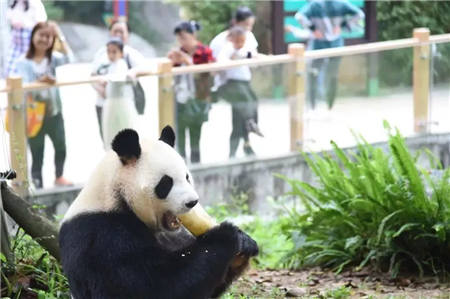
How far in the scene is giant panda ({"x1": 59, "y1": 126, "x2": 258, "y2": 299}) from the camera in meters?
4.49

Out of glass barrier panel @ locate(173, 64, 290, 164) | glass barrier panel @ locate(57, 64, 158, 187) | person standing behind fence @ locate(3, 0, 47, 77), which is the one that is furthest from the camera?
glass barrier panel @ locate(173, 64, 290, 164)

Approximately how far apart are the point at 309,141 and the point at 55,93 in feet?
10.2

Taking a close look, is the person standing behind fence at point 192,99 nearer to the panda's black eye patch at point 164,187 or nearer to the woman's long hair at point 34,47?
the woman's long hair at point 34,47

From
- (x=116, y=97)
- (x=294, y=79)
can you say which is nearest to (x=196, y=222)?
(x=116, y=97)

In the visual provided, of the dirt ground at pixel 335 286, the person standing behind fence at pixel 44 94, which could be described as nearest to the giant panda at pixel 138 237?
the dirt ground at pixel 335 286

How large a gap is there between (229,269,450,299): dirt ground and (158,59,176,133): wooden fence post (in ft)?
10.9

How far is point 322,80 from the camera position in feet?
37.7

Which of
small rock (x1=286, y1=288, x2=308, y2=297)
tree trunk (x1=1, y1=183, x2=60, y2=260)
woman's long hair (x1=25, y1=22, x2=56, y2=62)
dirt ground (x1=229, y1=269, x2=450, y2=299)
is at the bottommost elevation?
dirt ground (x1=229, y1=269, x2=450, y2=299)

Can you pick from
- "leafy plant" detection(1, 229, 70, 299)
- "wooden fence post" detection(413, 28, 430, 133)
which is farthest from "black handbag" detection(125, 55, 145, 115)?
"leafy plant" detection(1, 229, 70, 299)

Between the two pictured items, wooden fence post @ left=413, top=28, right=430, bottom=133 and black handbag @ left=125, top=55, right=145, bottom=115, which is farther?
wooden fence post @ left=413, top=28, right=430, bottom=133

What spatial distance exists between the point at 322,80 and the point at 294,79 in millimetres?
350

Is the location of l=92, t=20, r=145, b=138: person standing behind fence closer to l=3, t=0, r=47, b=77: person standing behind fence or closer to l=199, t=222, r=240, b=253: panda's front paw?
l=3, t=0, r=47, b=77: person standing behind fence

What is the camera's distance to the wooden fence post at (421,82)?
11619mm

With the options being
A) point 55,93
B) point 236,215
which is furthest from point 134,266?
point 236,215
